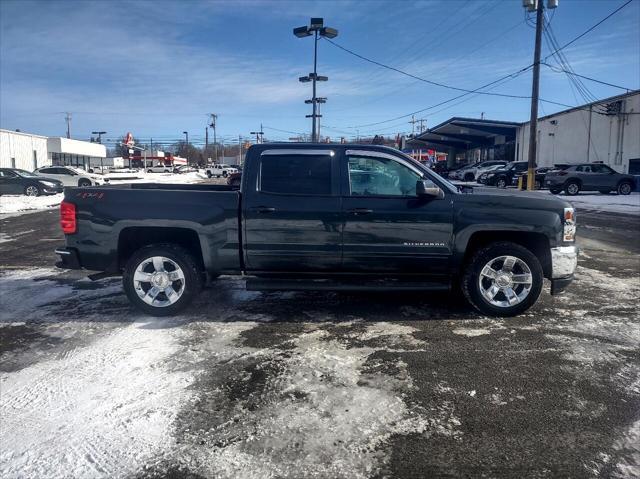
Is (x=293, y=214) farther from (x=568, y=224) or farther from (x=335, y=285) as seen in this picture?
(x=568, y=224)

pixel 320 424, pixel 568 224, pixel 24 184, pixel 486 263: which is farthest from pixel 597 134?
pixel 320 424

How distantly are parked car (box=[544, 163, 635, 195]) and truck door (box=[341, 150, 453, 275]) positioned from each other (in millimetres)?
23792

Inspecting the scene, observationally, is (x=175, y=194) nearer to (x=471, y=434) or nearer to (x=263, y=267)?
(x=263, y=267)

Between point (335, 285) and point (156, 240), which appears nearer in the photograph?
point (335, 285)

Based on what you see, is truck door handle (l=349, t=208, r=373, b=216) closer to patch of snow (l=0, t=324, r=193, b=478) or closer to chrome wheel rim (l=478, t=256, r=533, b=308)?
chrome wheel rim (l=478, t=256, r=533, b=308)

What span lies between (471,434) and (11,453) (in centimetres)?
277

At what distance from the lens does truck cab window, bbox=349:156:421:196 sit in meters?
5.39

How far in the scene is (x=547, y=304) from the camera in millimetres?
6039

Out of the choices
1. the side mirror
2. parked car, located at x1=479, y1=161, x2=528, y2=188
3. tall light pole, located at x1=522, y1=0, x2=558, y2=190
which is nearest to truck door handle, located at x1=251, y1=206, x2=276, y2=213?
the side mirror

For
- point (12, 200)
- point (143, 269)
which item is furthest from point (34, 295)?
point (12, 200)

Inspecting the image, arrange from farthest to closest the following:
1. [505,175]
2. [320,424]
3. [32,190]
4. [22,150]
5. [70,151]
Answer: [70,151] < [22,150] < [505,175] < [32,190] < [320,424]

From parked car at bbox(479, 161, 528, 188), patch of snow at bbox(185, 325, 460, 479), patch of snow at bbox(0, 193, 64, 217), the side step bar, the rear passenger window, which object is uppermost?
parked car at bbox(479, 161, 528, 188)

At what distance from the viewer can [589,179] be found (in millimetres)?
25938

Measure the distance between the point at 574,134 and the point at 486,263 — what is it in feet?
116
